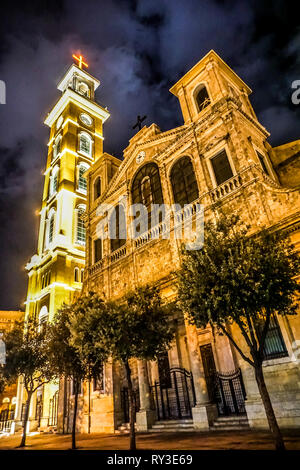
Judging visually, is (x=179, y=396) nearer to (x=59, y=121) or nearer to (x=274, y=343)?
(x=274, y=343)

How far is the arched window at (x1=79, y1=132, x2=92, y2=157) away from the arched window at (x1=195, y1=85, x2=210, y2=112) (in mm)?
22887

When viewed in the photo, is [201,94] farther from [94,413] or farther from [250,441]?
[94,413]

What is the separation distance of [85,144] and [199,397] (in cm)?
3577

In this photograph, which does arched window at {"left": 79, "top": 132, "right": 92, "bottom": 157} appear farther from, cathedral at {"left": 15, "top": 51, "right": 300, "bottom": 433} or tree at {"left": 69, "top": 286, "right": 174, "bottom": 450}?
tree at {"left": 69, "top": 286, "right": 174, "bottom": 450}

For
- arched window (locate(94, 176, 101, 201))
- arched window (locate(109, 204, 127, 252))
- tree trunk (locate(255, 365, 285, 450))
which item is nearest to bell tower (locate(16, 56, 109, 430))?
arched window (locate(94, 176, 101, 201))

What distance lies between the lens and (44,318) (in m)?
29.0

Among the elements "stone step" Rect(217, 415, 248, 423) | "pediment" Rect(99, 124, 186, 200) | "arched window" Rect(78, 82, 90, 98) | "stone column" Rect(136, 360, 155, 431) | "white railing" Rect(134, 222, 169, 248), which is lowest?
"stone step" Rect(217, 415, 248, 423)

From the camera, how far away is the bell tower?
28.8 meters

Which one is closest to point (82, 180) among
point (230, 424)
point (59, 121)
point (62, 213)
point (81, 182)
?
point (81, 182)

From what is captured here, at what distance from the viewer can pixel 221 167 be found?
15273mm
